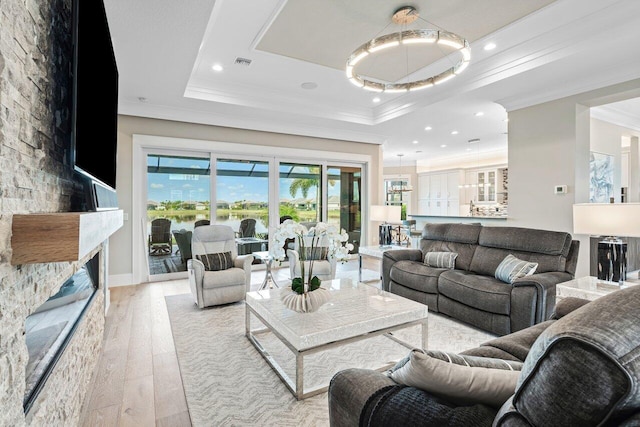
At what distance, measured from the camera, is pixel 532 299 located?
2.67m

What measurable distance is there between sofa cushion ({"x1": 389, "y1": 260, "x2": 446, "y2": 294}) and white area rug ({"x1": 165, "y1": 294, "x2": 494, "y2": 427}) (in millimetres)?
307

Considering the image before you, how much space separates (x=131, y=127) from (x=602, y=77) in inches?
247

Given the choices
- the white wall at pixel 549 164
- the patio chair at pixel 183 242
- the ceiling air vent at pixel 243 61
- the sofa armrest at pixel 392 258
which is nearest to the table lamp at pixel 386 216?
the sofa armrest at pixel 392 258

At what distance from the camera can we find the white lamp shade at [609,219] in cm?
237

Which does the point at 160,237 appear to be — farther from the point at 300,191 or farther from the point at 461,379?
the point at 461,379

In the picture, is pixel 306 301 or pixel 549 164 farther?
pixel 549 164

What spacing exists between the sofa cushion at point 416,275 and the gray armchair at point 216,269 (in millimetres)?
1793

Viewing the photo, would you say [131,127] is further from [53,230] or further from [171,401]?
[53,230]

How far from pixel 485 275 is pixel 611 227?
1256 millimetres

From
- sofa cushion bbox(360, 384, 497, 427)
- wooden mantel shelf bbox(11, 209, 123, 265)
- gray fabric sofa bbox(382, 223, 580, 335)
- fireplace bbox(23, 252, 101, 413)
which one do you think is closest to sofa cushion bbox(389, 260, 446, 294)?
gray fabric sofa bbox(382, 223, 580, 335)

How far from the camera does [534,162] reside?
4734 mm

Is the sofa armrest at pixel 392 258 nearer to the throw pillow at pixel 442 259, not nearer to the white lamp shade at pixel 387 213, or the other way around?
the throw pillow at pixel 442 259

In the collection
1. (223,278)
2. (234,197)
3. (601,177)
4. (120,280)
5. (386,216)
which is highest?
(601,177)

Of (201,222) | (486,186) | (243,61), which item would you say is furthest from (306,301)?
(486,186)
